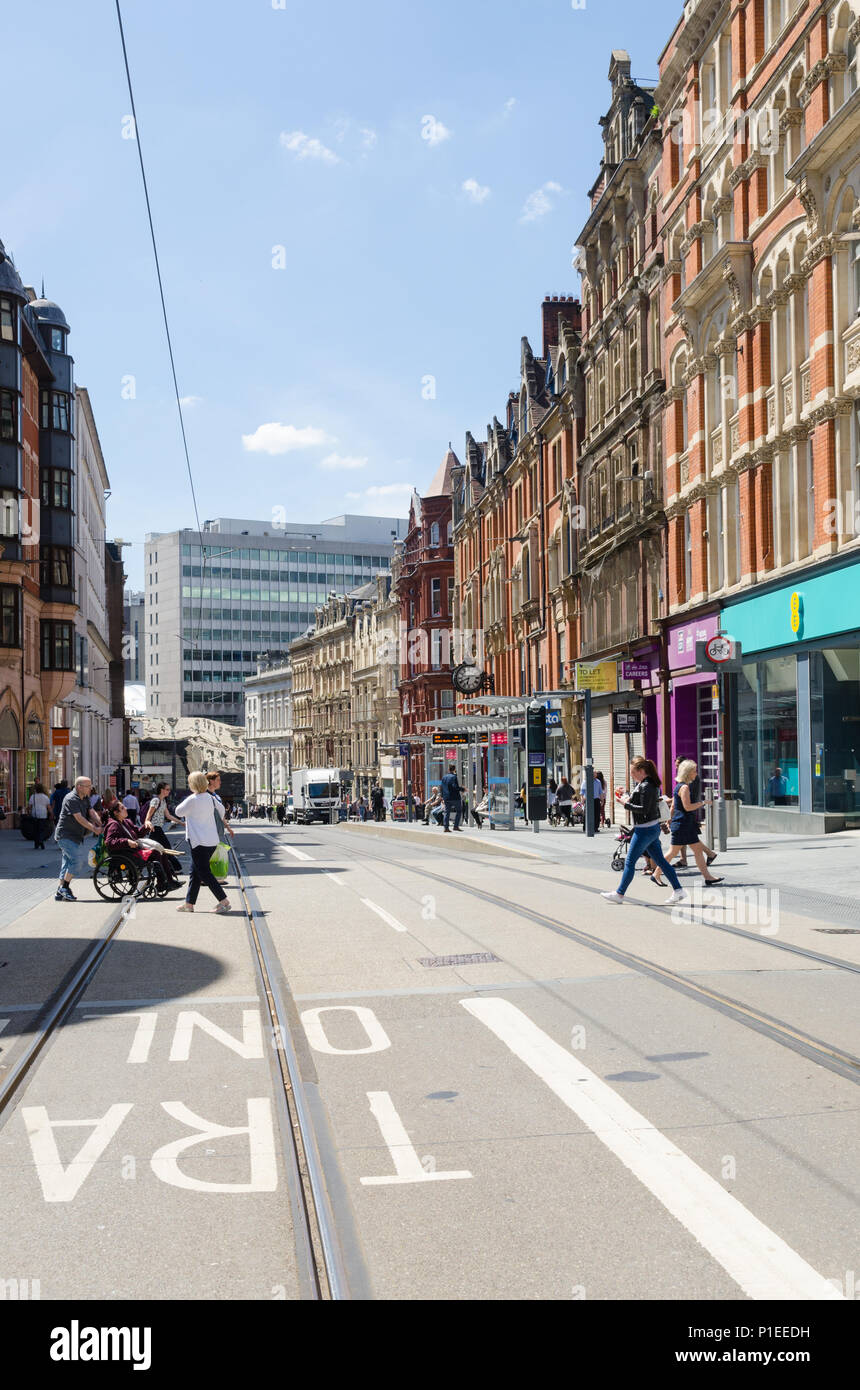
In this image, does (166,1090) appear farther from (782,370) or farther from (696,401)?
(696,401)

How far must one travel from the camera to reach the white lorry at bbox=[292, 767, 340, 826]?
74688mm

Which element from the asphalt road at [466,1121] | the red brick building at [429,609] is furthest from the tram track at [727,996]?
the red brick building at [429,609]

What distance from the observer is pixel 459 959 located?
11.7 m

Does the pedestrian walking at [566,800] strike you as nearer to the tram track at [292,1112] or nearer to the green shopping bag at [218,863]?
the green shopping bag at [218,863]

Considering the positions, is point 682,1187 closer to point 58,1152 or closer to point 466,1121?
point 466,1121

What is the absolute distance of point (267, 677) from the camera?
431 ft

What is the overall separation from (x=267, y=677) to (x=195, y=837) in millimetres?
116130

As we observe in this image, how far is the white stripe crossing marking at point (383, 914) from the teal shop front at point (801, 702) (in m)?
11.3

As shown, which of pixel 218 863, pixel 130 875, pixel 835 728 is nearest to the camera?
pixel 218 863

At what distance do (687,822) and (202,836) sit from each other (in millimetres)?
6605

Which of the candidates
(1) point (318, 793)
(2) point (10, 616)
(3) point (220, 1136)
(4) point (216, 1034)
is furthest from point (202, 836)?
(1) point (318, 793)
